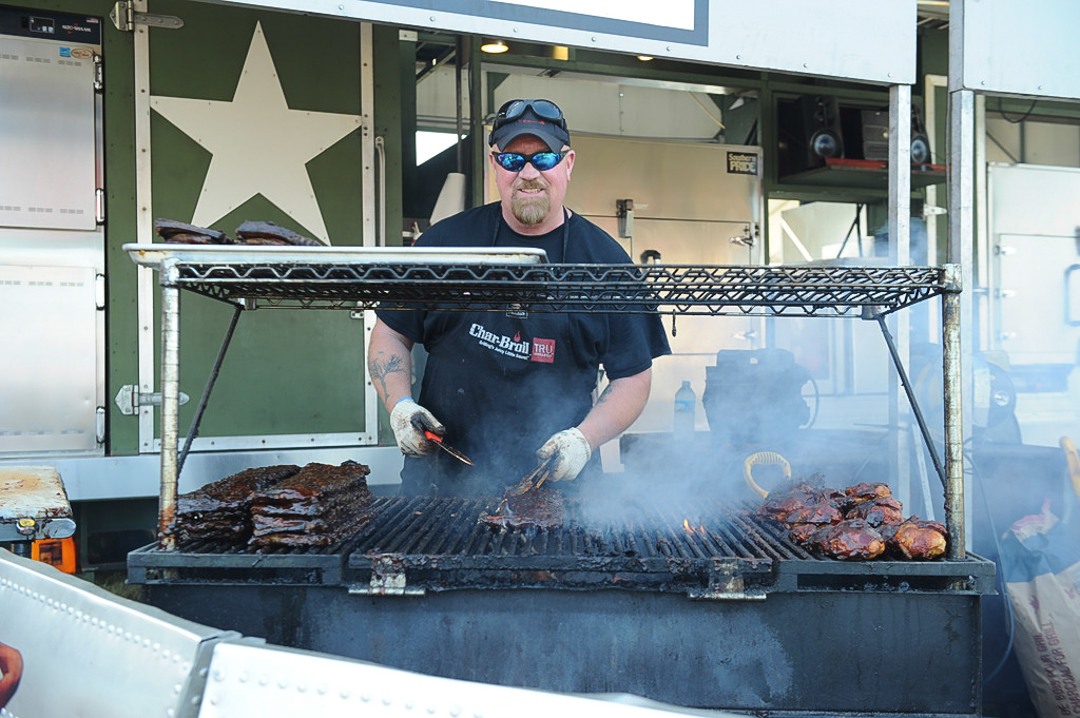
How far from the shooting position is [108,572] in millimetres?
5039

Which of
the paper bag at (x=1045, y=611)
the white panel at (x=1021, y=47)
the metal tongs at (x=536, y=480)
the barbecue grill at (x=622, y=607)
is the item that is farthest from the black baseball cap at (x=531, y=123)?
the paper bag at (x=1045, y=611)

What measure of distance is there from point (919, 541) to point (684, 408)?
4590 mm

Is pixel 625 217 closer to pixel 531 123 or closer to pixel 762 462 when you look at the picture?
pixel 762 462

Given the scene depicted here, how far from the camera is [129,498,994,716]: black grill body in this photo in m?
2.10

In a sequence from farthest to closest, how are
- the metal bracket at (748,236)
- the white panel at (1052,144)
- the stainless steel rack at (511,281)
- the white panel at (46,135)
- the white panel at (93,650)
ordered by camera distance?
the white panel at (1052,144)
the metal bracket at (748,236)
the white panel at (46,135)
the stainless steel rack at (511,281)
the white panel at (93,650)

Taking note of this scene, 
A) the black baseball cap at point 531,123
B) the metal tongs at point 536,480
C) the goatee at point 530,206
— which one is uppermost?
the black baseball cap at point 531,123

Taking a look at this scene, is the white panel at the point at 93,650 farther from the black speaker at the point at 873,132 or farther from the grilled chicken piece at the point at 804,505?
the black speaker at the point at 873,132

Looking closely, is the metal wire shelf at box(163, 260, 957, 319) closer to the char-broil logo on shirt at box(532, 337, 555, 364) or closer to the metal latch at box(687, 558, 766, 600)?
the metal latch at box(687, 558, 766, 600)

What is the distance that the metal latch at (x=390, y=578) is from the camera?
6.84 ft

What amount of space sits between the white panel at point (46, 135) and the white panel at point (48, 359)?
34 cm

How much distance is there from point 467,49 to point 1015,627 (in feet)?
16.4

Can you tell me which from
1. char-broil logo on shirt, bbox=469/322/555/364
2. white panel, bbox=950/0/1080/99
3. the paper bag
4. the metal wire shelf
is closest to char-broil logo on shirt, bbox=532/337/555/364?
char-broil logo on shirt, bbox=469/322/555/364

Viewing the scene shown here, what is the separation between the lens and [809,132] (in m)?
7.10

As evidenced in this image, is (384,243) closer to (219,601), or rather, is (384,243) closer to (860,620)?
(219,601)
